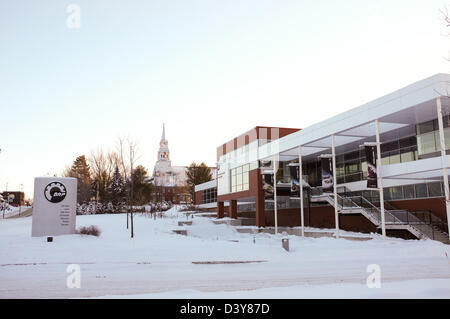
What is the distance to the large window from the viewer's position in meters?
44.7

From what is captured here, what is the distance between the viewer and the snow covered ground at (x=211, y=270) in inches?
354

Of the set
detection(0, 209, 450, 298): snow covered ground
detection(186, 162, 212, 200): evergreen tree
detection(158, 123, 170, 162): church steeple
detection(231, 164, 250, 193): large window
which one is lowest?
detection(0, 209, 450, 298): snow covered ground

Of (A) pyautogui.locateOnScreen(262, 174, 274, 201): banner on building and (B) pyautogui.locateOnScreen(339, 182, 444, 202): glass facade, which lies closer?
(B) pyautogui.locateOnScreen(339, 182, 444, 202): glass facade

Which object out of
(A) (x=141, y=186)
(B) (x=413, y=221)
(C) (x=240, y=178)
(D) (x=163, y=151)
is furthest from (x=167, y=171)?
(B) (x=413, y=221)

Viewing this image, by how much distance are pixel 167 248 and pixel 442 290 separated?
12.7 metres

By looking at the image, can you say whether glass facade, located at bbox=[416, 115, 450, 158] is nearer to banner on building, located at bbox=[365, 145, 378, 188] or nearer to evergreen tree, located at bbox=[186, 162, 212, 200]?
banner on building, located at bbox=[365, 145, 378, 188]

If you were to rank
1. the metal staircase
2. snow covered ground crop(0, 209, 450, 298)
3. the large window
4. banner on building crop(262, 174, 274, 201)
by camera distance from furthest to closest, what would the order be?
the large window → banner on building crop(262, 174, 274, 201) → the metal staircase → snow covered ground crop(0, 209, 450, 298)

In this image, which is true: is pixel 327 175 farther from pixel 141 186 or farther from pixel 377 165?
pixel 141 186

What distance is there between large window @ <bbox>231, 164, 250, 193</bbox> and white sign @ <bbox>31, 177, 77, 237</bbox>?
24.8 m

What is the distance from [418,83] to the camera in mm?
20875

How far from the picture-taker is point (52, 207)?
21.6 meters

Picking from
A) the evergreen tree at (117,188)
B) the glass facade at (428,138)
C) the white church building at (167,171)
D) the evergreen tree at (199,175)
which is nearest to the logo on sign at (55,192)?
the glass facade at (428,138)

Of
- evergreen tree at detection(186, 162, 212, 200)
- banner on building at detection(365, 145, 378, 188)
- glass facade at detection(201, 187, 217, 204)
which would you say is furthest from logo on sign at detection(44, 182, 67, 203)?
evergreen tree at detection(186, 162, 212, 200)

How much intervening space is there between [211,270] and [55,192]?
1264cm
